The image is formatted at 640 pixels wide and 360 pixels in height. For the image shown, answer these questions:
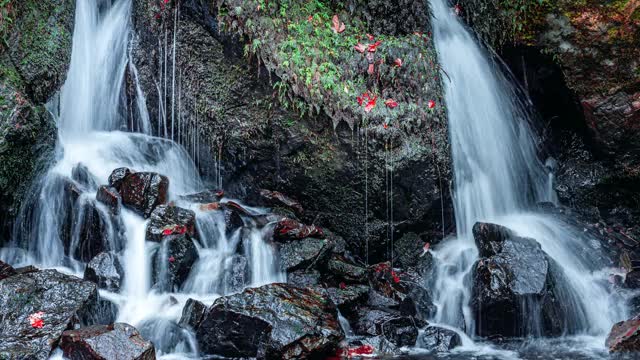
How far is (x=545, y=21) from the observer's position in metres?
8.43

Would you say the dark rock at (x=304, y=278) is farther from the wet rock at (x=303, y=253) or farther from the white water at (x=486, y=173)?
the white water at (x=486, y=173)

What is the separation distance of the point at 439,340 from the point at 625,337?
6.78 feet

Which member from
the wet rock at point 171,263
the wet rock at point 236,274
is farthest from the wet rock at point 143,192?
the wet rock at point 236,274

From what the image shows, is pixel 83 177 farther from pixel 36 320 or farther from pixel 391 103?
pixel 391 103

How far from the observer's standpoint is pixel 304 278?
693 cm

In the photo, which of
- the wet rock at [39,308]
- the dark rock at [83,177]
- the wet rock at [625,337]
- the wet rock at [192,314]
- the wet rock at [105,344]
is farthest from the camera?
the dark rock at [83,177]

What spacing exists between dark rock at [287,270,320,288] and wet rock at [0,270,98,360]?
253 cm

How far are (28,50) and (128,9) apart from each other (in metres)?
3.07

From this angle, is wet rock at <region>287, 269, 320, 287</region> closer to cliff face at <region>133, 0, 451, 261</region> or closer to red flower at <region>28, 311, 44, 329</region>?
cliff face at <region>133, 0, 451, 261</region>

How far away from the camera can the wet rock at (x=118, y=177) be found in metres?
7.30

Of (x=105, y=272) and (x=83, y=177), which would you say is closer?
(x=105, y=272)

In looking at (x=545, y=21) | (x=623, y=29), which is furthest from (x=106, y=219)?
(x=623, y=29)

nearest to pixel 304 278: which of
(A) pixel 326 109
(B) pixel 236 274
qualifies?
(B) pixel 236 274

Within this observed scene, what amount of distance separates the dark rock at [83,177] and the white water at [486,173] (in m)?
5.51
